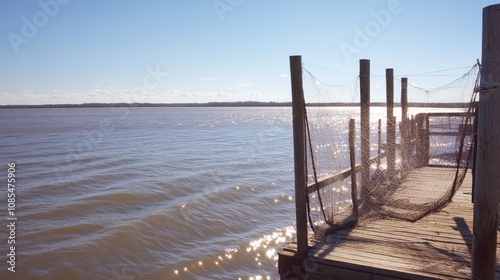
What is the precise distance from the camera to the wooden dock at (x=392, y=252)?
4.76 m

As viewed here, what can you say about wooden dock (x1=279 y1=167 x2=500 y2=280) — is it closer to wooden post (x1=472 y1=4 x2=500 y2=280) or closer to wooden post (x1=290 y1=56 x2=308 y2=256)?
wooden post (x1=290 y1=56 x2=308 y2=256)

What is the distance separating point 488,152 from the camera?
157 inches

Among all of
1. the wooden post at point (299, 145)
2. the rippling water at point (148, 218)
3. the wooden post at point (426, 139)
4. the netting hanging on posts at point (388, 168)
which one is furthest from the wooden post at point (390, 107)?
the wooden post at point (299, 145)

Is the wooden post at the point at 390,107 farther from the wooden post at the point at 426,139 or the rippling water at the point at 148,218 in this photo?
the rippling water at the point at 148,218

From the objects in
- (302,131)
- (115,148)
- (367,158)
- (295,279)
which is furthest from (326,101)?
(115,148)

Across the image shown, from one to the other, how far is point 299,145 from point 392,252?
195cm

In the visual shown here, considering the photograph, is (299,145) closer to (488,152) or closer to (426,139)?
(488,152)

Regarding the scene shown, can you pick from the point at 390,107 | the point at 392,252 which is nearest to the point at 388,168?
the point at 390,107

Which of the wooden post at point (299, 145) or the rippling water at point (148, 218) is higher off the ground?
the wooden post at point (299, 145)

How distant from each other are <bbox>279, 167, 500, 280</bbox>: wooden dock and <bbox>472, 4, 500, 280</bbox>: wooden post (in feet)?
1.72

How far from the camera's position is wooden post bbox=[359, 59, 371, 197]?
6.98 metres

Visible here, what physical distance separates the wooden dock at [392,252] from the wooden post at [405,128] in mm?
3702

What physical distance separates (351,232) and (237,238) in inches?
167

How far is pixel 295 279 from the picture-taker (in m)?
5.35
